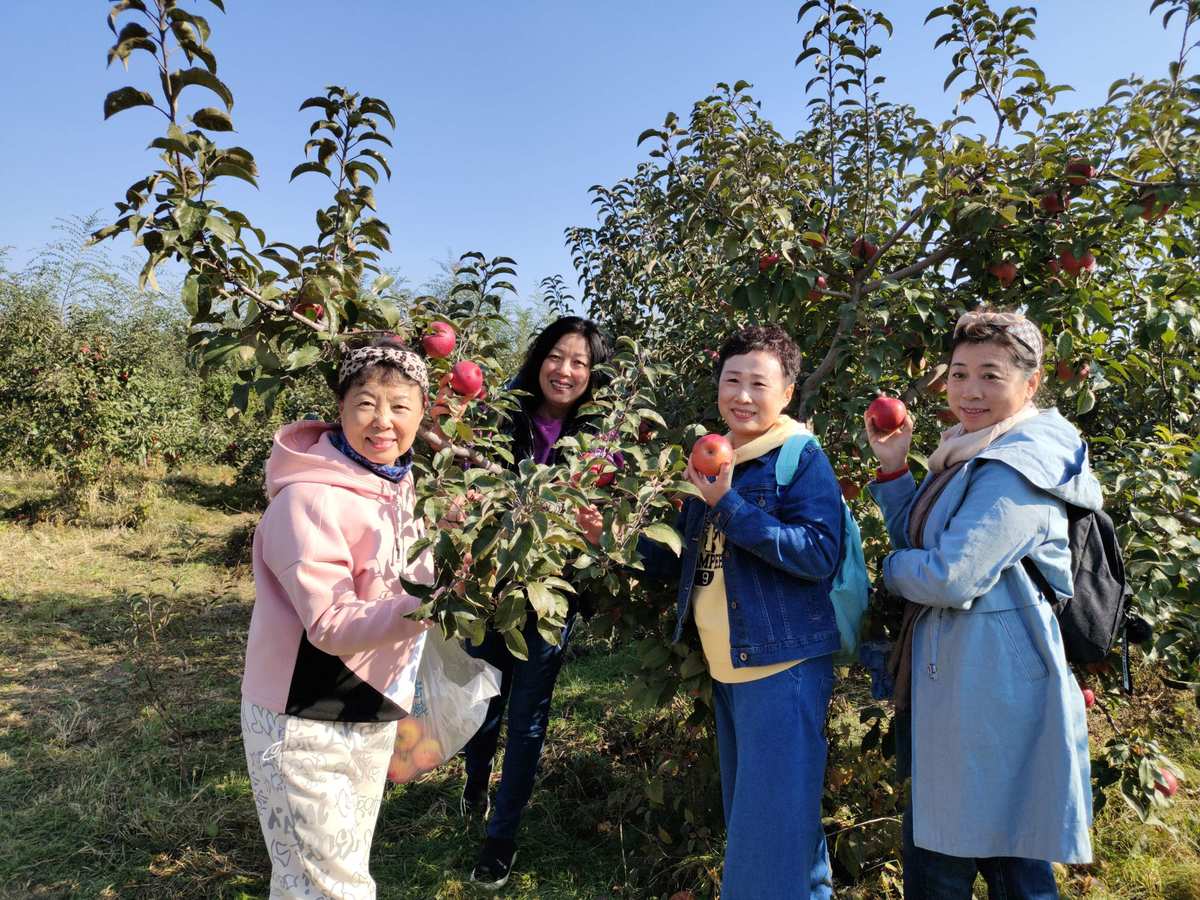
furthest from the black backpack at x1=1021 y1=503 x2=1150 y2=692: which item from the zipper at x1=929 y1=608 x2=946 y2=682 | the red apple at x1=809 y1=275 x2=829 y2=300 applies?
the red apple at x1=809 y1=275 x2=829 y2=300

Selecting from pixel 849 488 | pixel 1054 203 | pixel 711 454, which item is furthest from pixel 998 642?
pixel 1054 203

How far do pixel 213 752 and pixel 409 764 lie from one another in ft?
6.02

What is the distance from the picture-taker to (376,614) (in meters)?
1.50

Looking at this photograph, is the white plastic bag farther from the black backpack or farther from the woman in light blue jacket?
the black backpack

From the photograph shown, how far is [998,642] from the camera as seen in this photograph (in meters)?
1.52

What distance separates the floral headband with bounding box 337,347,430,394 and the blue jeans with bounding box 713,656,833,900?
1.01m

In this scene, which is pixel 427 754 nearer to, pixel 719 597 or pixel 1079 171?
pixel 719 597

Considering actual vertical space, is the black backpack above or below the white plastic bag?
above

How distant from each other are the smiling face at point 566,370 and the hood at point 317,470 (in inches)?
32.8

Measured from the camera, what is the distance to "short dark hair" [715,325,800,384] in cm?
173

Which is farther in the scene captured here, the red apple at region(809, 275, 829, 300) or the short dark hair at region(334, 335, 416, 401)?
the red apple at region(809, 275, 829, 300)

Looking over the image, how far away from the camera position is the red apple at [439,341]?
6.38 feet

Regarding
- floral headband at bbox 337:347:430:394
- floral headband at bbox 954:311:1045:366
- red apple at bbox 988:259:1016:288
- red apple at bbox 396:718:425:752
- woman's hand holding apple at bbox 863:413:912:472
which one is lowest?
red apple at bbox 396:718:425:752

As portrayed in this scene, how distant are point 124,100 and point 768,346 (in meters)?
1.35
